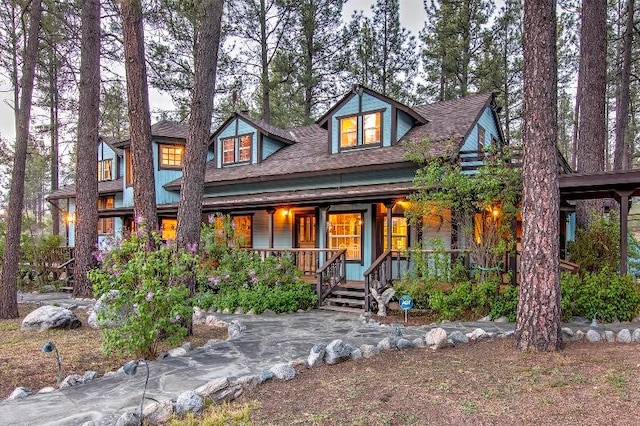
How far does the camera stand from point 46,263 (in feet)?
52.2

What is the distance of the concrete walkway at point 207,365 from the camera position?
380cm

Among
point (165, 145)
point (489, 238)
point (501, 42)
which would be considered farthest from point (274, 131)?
point (501, 42)

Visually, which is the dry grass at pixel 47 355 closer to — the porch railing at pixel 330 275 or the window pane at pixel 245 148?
the porch railing at pixel 330 275

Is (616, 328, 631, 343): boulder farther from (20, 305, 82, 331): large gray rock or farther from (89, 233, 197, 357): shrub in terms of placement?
(20, 305, 82, 331): large gray rock

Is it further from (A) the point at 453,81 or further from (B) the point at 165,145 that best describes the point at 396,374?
(A) the point at 453,81

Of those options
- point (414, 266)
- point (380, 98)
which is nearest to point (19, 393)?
point (414, 266)

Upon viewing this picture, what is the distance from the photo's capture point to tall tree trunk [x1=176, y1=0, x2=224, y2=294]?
23.5 ft

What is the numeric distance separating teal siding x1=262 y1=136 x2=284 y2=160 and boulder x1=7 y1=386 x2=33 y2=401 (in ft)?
39.7

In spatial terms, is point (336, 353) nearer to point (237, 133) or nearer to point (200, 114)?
point (200, 114)

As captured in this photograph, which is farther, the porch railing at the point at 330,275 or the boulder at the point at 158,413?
the porch railing at the point at 330,275

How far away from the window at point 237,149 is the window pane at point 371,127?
487 centimetres

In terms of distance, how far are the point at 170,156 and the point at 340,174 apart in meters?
8.61

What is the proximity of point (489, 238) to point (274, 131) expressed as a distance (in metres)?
9.93

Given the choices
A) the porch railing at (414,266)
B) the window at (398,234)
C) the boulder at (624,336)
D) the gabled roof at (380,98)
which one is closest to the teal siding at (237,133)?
the gabled roof at (380,98)
